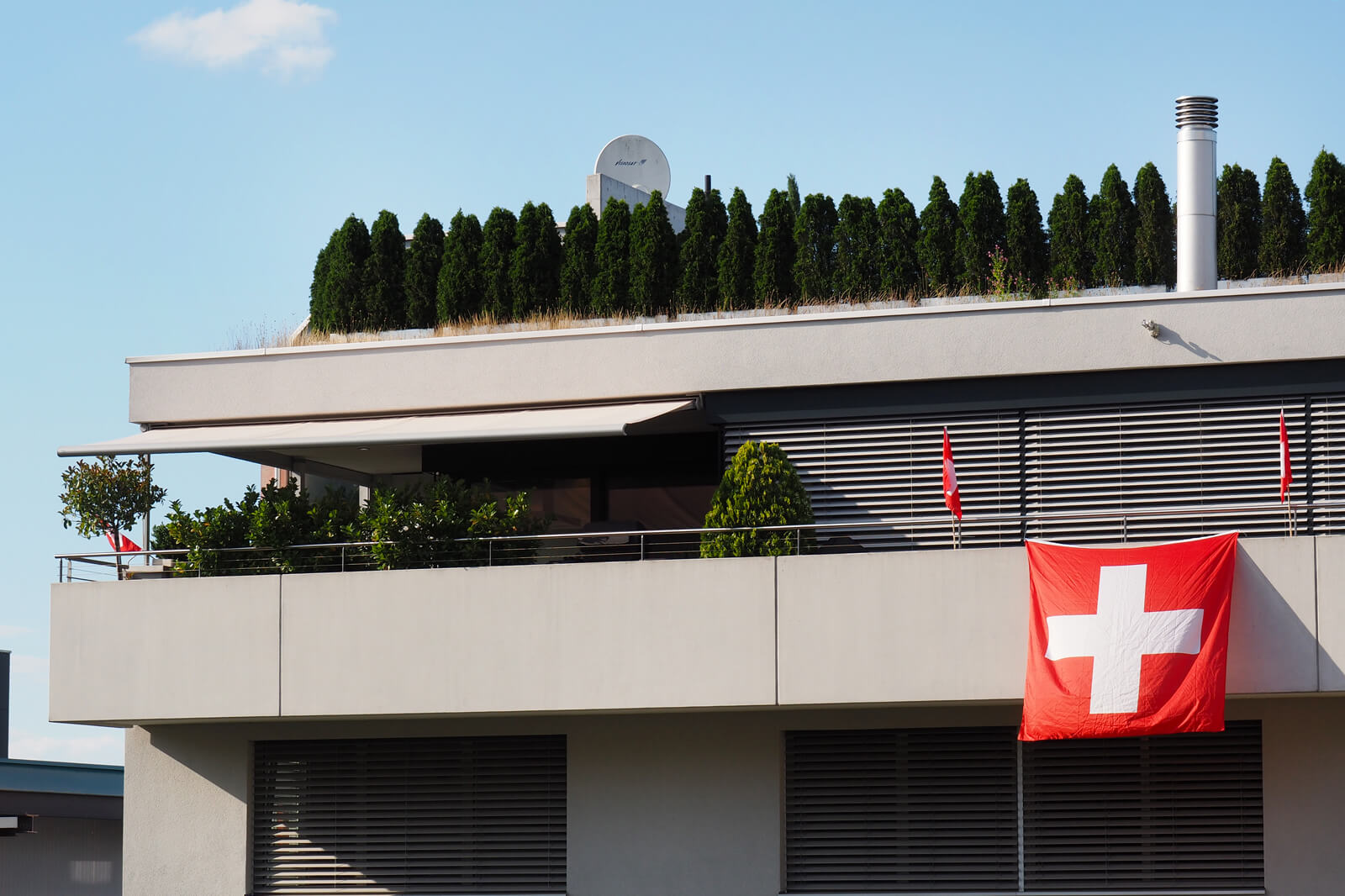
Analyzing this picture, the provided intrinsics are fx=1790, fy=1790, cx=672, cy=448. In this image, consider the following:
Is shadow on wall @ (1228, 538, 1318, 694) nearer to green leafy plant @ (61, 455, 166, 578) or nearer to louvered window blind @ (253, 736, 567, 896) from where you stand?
louvered window blind @ (253, 736, 567, 896)

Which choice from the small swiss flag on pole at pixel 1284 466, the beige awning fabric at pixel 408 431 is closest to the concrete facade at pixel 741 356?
the beige awning fabric at pixel 408 431

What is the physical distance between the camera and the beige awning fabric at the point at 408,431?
58.2 feet

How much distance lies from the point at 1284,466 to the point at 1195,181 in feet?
13.1

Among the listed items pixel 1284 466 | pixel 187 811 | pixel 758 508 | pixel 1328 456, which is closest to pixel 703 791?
pixel 758 508

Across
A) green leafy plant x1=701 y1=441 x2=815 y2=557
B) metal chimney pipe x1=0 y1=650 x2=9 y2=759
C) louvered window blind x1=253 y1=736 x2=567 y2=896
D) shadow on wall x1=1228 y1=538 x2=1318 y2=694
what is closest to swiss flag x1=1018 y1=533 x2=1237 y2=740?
shadow on wall x1=1228 y1=538 x2=1318 y2=694

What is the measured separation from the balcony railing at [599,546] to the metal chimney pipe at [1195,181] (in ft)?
10.2

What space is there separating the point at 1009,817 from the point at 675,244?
921 cm

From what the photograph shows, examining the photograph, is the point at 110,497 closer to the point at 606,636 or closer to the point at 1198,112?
the point at 606,636

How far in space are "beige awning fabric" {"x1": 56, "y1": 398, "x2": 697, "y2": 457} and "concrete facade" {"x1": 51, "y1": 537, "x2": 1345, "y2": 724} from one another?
1.51m

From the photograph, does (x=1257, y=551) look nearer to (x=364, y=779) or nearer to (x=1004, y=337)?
(x=1004, y=337)

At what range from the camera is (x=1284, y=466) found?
1669cm

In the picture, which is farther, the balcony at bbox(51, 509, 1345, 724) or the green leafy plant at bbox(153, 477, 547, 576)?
the green leafy plant at bbox(153, 477, 547, 576)

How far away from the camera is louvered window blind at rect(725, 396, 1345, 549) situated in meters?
17.4

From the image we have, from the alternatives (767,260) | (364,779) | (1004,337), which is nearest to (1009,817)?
(1004,337)
